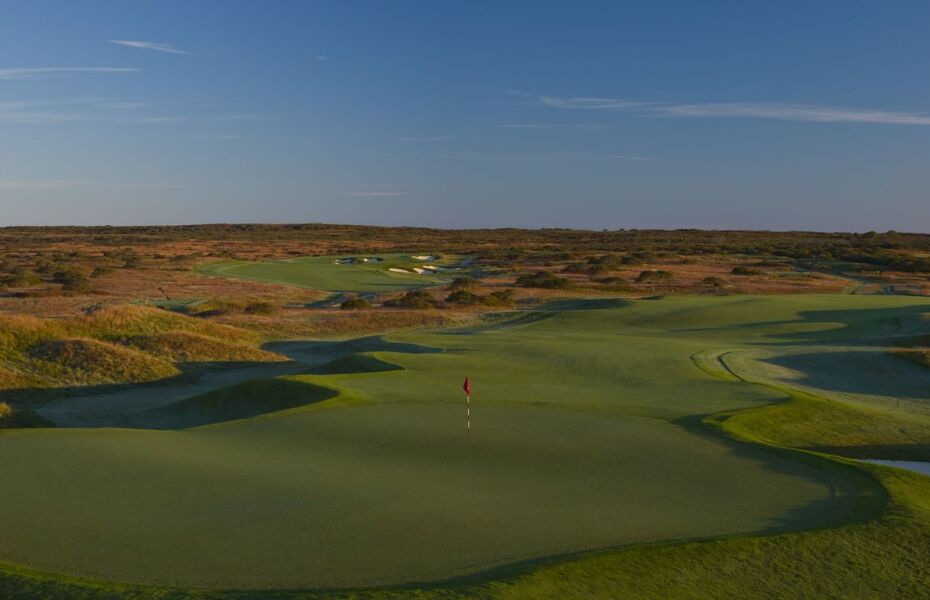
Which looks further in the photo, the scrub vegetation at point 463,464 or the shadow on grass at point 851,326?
the shadow on grass at point 851,326

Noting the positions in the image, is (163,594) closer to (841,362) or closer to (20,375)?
(20,375)

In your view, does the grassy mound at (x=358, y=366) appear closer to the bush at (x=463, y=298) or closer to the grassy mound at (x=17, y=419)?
the grassy mound at (x=17, y=419)

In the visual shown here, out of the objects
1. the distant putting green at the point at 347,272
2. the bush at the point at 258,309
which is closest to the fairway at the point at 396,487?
the bush at the point at 258,309

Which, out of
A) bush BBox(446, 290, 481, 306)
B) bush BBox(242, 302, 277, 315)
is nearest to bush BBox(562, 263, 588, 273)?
bush BBox(446, 290, 481, 306)

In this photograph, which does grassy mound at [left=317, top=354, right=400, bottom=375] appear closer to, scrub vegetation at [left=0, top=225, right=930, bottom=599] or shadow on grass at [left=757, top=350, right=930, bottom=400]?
scrub vegetation at [left=0, top=225, right=930, bottom=599]

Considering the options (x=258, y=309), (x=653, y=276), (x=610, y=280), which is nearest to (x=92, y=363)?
(x=258, y=309)
